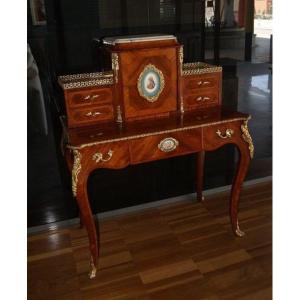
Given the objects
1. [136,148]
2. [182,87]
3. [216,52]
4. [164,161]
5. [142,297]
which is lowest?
[142,297]

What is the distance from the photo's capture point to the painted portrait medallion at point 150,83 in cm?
177

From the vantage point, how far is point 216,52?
230 cm

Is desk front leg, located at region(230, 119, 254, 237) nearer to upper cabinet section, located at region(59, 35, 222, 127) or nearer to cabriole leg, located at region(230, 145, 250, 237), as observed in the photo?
cabriole leg, located at region(230, 145, 250, 237)

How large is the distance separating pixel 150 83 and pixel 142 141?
0.31m

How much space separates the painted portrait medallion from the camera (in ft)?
5.82

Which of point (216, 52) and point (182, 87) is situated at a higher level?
point (216, 52)

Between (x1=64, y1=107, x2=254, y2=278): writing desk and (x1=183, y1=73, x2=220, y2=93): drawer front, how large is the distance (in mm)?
135

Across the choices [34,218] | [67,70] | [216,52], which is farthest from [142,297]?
[216,52]

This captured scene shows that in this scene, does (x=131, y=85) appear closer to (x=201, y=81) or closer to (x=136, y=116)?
(x=136, y=116)

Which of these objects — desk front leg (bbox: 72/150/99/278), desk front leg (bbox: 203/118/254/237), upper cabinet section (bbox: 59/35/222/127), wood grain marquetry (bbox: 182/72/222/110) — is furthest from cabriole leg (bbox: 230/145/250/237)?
desk front leg (bbox: 72/150/99/278)

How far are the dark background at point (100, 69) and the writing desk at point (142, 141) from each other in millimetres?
374

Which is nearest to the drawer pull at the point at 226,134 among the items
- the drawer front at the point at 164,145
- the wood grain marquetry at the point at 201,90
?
the drawer front at the point at 164,145

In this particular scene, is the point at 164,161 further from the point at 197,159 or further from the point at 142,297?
the point at 142,297
